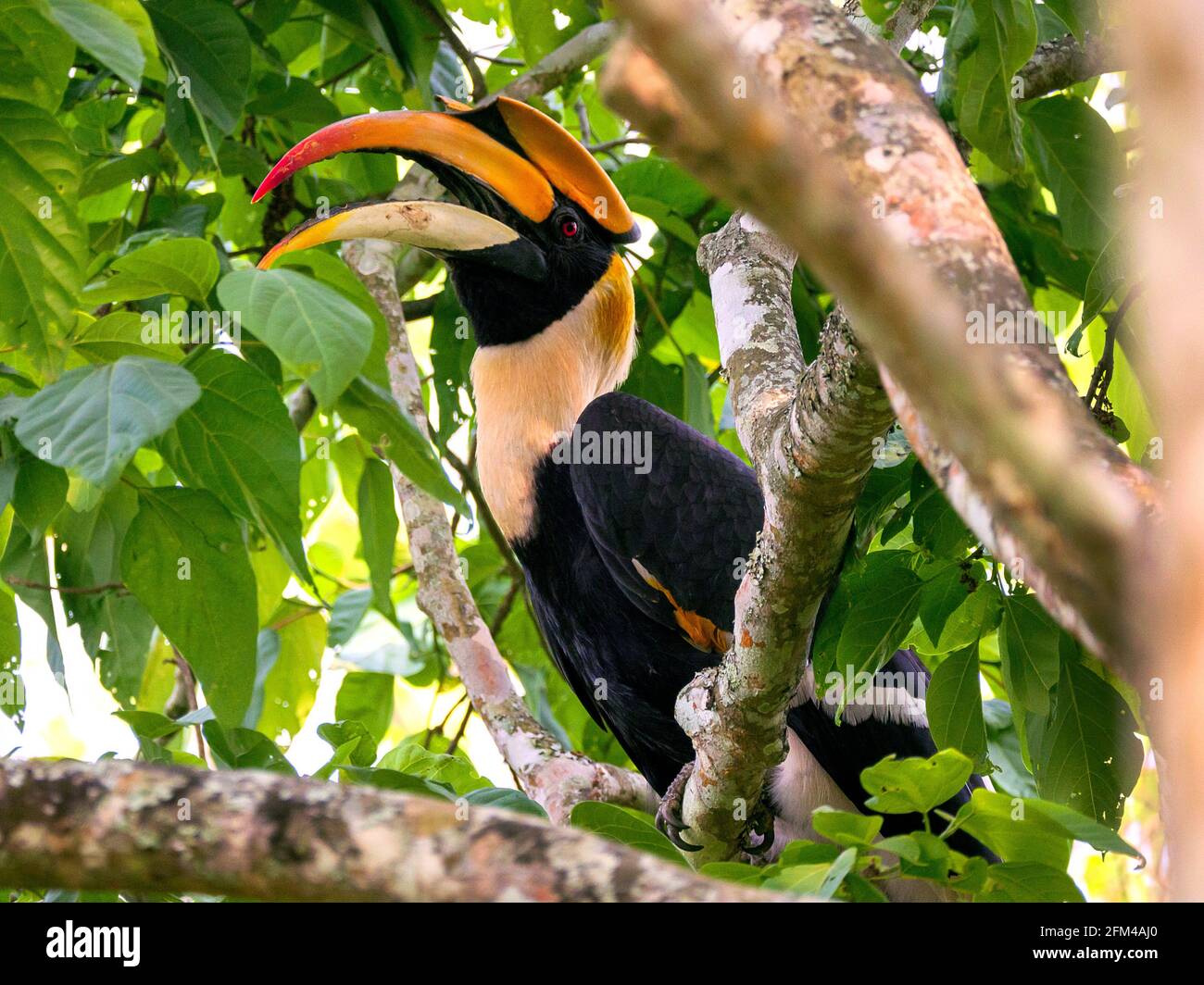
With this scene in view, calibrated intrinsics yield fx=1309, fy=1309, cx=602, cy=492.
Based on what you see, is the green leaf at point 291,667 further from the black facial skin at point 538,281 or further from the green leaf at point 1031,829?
the green leaf at point 1031,829

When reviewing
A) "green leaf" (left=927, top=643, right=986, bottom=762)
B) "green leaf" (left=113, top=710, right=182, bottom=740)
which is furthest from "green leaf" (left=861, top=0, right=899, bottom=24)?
"green leaf" (left=113, top=710, right=182, bottom=740)

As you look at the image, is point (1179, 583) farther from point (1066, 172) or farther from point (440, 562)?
point (440, 562)

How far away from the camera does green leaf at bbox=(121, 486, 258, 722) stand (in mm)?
2303

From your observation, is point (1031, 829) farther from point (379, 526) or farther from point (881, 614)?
point (379, 526)

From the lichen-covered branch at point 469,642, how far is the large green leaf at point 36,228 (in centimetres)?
102

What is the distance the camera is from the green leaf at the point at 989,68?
7.44 ft

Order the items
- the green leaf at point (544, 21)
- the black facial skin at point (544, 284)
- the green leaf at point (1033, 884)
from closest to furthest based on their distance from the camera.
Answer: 1. the green leaf at point (1033, 884)
2. the green leaf at point (544, 21)
3. the black facial skin at point (544, 284)

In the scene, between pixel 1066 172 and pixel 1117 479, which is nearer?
pixel 1117 479

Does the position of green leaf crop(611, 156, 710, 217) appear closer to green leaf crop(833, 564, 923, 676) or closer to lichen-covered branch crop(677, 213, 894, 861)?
lichen-covered branch crop(677, 213, 894, 861)

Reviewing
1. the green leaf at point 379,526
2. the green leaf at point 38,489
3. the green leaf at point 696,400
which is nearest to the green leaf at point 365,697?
the green leaf at point 379,526

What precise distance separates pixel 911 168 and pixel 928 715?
59.5 inches
